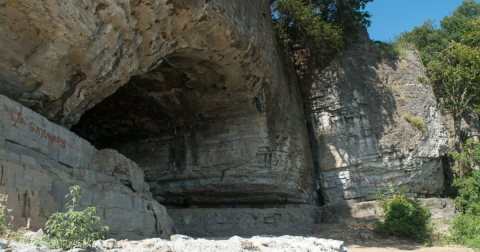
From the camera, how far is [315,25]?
1452 centimetres

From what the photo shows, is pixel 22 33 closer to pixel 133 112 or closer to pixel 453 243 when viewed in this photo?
pixel 133 112

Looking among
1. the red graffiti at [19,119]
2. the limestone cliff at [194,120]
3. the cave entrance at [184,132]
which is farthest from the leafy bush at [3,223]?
the cave entrance at [184,132]

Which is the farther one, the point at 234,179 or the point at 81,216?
the point at 234,179

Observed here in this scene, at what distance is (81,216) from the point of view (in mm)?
4434

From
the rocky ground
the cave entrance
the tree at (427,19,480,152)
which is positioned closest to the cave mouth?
the cave entrance

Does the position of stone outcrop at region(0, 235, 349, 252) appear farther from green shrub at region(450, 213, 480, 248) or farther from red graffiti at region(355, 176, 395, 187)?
red graffiti at region(355, 176, 395, 187)

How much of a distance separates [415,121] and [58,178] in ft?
43.1

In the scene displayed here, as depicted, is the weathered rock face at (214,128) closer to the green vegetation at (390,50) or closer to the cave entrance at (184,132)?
the cave entrance at (184,132)

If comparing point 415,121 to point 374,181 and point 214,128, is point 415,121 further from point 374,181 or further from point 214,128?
point 214,128

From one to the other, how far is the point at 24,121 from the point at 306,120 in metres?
11.5

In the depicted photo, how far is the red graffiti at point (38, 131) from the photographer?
571 cm

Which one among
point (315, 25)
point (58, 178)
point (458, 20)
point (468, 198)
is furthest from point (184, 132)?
point (458, 20)

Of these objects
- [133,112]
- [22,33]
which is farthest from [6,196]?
[133,112]

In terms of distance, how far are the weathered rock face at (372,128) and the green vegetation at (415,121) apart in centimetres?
11
